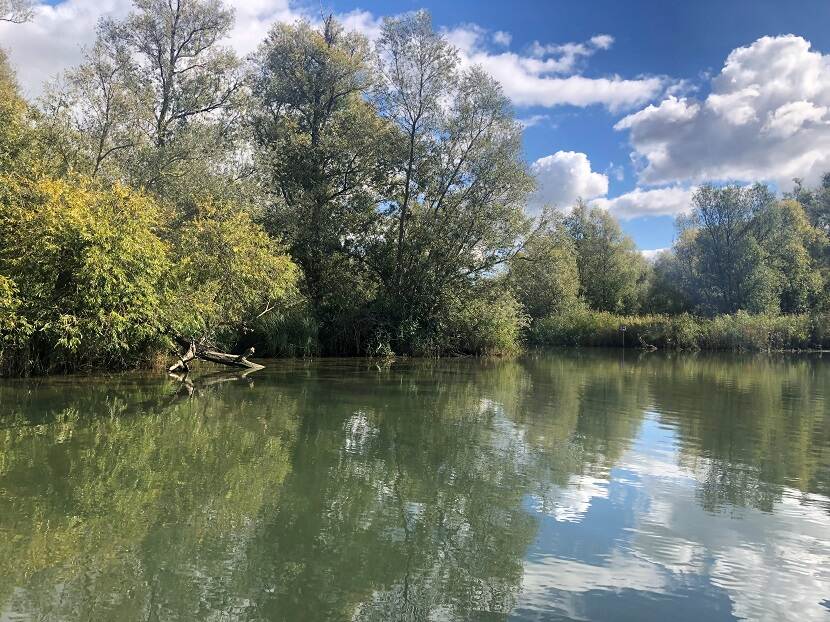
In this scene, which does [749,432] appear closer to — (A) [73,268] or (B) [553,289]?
(A) [73,268]

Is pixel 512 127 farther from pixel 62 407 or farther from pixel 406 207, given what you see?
pixel 62 407

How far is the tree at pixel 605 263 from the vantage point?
60.7 m

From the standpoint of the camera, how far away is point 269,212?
2848cm

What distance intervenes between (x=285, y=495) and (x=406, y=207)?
25.7 meters

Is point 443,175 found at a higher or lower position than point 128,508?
higher


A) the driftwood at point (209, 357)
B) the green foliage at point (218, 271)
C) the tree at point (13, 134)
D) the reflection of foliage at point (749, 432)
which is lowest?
the reflection of foliage at point (749, 432)

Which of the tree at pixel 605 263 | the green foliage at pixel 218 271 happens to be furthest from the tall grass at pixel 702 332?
the green foliage at pixel 218 271

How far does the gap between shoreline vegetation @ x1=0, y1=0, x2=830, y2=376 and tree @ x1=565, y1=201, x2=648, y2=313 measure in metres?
14.8

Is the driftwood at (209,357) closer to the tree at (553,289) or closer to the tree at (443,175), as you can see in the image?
the tree at (443,175)

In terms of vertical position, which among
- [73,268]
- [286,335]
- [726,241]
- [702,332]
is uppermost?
[726,241]

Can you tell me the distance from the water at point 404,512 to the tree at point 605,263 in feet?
159

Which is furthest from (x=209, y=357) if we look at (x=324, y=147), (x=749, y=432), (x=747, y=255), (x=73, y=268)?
(x=747, y=255)

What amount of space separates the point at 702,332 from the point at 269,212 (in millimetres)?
33155

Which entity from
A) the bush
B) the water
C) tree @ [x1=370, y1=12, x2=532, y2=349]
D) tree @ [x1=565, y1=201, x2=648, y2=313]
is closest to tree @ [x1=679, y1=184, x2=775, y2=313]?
tree @ [x1=565, y1=201, x2=648, y2=313]
